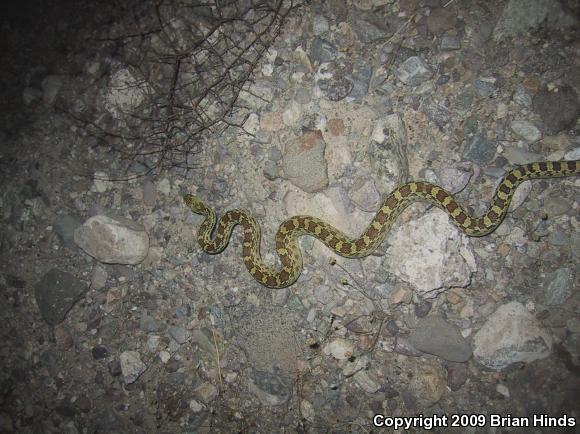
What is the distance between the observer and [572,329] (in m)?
4.27

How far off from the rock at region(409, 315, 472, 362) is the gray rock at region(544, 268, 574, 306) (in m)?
1.19

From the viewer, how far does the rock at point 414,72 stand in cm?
510

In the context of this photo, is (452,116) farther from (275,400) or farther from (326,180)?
(275,400)

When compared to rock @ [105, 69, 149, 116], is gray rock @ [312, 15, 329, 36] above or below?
above

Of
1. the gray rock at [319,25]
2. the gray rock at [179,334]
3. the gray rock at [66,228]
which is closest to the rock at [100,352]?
the gray rock at [179,334]

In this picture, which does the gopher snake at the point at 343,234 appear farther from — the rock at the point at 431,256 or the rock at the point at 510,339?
the rock at the point at 510,339

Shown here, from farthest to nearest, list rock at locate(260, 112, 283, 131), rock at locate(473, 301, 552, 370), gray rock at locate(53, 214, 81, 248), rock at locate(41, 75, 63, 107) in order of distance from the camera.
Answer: rock at locate(41, 75, 63, 107) < gray rock at locate(53, 214, 81, 248) < rock at locate(260, 112, 283, 131) < rock at locate(473, 301, 552, 370)

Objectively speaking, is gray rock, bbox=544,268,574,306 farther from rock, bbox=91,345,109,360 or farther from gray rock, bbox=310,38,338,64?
rock, bbox=91,345,109,360

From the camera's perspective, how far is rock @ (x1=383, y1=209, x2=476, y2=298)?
4453 mm

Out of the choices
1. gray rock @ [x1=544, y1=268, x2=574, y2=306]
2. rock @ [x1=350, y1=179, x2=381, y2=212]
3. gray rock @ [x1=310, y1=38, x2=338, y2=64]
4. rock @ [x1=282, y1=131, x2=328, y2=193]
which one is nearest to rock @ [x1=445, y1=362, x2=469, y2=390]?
gray rock @ [x1=544, y1=268, x2=574, y2=306]

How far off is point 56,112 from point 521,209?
777cm

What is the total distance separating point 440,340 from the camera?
4.43 meters

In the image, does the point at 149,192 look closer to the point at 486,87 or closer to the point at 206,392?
the point at 206,392

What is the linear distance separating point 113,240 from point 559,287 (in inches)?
242
